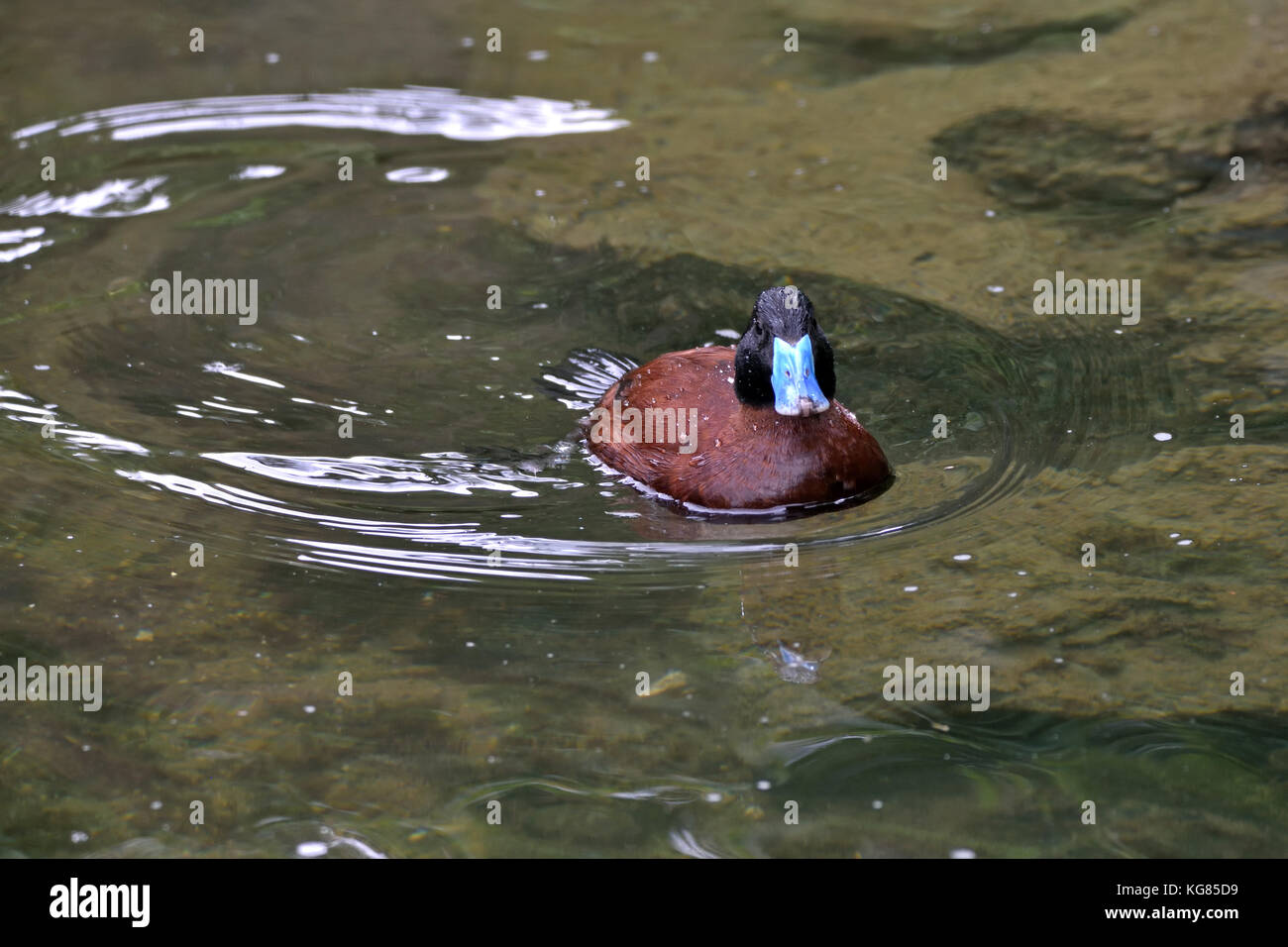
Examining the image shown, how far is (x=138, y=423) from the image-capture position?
5641 millimetres

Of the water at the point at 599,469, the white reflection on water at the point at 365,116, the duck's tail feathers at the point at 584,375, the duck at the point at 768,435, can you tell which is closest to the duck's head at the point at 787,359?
the duck at the point at 768,435

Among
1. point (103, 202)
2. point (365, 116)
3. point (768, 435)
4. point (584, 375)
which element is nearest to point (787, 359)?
point (768, 435)

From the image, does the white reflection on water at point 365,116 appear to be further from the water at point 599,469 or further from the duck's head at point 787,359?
the duck's head at point 787,359

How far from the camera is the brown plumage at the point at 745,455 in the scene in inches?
198

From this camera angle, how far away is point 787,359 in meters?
4.99

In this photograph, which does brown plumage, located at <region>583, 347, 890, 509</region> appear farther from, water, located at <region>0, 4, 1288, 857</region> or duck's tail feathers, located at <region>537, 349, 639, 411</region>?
duck's tail feathers, located at <region>537, 349, 639, 411</region>

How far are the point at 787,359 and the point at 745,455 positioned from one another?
360 millimetres

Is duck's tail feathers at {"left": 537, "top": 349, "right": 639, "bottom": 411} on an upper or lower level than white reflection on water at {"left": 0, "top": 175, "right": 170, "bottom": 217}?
lower

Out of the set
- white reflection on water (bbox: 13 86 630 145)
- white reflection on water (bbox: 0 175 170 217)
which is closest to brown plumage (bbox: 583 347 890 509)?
white reflection on water (bbox: 13 86 630 145)

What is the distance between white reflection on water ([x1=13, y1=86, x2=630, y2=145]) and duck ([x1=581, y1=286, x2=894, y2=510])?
353 centimetres

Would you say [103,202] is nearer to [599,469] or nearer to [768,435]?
[599,469]

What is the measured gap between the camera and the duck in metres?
5.00

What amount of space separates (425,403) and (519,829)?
2.67m

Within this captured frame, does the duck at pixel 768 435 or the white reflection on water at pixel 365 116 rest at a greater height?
the white reflection on water at pixel 365 116
